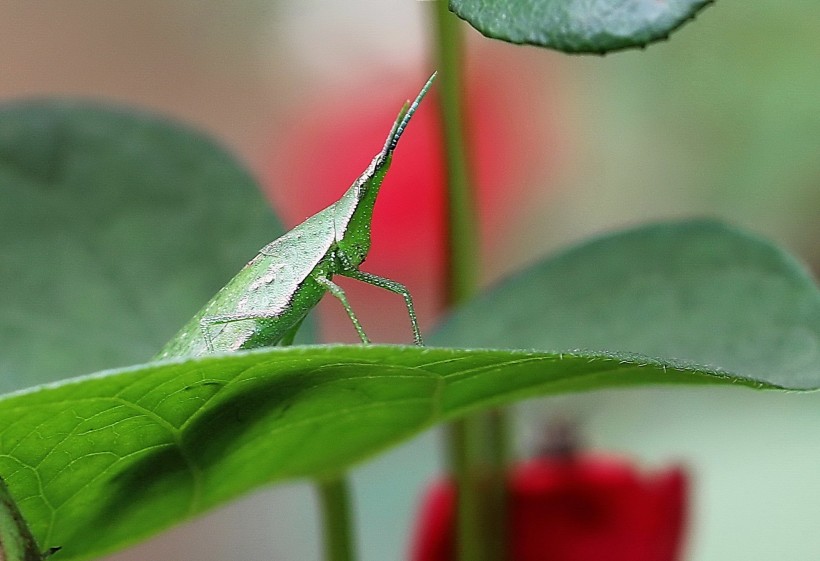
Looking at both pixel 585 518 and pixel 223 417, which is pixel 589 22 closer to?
pixel 223 417

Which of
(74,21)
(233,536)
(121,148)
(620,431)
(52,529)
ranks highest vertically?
(74,21)

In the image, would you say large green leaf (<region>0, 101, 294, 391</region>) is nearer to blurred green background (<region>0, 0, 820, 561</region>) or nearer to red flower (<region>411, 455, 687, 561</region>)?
red flower (<region>411, 455, 687, 561</region>)

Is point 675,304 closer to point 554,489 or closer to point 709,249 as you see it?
point 709,249

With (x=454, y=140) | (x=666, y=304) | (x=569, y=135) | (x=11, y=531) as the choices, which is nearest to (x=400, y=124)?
(x=454, y=140)

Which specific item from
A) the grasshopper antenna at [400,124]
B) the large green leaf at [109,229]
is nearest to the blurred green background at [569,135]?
the large green leaf at [109,229]

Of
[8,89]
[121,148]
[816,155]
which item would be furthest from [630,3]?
[8,89]
